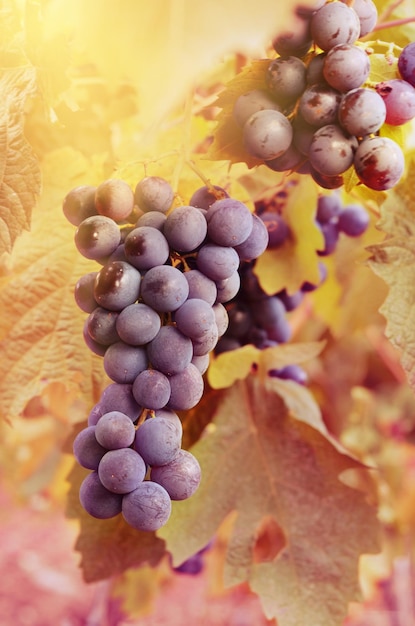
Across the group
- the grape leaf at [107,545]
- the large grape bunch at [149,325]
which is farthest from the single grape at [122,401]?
the grape leaf at [107,545]

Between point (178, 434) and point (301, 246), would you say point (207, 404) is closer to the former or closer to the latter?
point (301, 246)

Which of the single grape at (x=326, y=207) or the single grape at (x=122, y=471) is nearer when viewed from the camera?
the single grape at (x=122, y=471)

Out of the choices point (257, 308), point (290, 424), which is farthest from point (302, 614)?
point (257, 308)

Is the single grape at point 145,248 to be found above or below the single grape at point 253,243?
above

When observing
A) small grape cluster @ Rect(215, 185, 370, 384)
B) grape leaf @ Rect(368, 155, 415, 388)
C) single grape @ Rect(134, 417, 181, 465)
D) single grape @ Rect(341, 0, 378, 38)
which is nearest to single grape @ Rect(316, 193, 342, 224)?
small grape cluster @ Rect(215, 185, 370, 384)

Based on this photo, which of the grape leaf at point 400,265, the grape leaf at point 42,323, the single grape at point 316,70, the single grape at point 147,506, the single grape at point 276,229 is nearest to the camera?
the single grape at point 147,506

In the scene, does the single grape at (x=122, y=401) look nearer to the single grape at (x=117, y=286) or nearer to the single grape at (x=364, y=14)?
the single grape at (x=117, y=286)

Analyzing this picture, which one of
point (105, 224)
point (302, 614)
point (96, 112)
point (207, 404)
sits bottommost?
point (302, 614)
